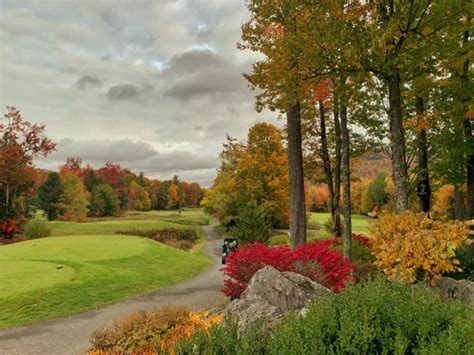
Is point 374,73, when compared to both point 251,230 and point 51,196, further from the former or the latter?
point 51,196

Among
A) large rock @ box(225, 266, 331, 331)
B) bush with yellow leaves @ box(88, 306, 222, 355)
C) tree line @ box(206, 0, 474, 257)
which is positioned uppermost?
tree line @ box(206, 0, 474, 257)

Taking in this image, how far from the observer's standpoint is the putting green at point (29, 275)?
1287 centimetres

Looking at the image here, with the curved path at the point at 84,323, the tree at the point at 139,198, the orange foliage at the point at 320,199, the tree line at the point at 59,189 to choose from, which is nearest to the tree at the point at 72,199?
the tree line at the point at 59,189

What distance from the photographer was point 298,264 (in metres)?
9.66

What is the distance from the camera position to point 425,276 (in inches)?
345

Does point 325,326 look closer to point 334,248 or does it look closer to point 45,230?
point 334,248

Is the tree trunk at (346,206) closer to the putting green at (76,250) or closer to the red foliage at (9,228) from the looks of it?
the putting green at (76,250)

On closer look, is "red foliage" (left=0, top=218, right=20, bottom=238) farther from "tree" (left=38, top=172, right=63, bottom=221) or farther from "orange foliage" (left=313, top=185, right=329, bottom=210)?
"orange foliage" (left=313, top=185, right=329, bottom=210)

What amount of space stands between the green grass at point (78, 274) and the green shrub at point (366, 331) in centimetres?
938

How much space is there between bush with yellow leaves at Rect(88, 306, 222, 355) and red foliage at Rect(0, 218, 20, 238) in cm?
3540

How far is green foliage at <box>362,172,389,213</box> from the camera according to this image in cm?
7536

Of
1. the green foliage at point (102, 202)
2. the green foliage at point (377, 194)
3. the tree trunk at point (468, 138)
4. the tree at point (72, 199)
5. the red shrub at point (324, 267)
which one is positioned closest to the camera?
the red shrub at point (324, 267)

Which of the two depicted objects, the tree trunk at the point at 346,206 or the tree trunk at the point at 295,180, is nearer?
the tree trunk at the point at 346,206

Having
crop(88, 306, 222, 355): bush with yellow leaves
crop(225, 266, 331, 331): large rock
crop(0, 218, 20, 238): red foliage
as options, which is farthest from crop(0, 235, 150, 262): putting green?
crop(0, 218, 20, 238): red foliage
